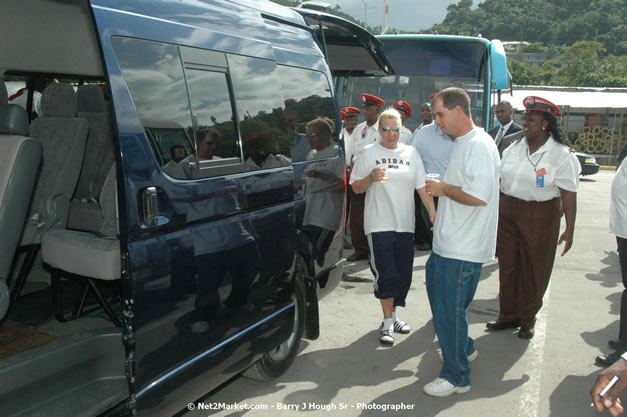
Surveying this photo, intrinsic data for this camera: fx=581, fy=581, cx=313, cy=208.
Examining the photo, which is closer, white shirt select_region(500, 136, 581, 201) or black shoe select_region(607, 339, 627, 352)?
black shoe select_region(607, 339, 627, 352)

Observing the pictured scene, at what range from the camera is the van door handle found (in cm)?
248

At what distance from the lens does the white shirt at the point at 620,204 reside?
4426mm

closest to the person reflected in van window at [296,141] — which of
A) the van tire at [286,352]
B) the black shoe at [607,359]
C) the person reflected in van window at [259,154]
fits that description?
the person reflected in van window at [259,154]

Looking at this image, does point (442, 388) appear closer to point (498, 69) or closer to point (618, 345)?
point (618, 345)

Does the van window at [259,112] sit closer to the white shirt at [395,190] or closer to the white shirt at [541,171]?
the white shirt at [395,190]

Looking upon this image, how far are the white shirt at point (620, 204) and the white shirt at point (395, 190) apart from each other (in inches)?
58.8

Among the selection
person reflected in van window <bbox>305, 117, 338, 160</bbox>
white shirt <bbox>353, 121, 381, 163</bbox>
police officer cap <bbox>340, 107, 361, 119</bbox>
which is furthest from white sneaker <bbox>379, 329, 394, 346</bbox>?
police officer cap <bbox>340, 107, 361, 119</bbox>

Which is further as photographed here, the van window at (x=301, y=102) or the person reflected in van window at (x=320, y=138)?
the person reflected in van window at (x=320, y=138)

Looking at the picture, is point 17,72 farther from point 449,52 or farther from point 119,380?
point 449,52

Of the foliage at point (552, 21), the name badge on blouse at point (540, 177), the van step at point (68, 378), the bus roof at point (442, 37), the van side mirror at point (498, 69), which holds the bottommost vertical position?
the van step at point (68, 378)

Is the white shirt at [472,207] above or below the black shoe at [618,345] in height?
above

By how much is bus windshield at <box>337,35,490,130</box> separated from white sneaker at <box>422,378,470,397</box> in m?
5.68

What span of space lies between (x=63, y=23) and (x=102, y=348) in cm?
282

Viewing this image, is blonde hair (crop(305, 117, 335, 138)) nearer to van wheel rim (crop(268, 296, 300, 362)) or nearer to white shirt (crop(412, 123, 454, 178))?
van wheel rim (crop(268, 296, 300, 362))
